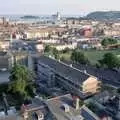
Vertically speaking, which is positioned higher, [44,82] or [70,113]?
[70,113]

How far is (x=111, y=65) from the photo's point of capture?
27500 millimetres

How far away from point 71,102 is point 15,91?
7272mm

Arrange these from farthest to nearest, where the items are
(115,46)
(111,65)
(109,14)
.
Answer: (109,14) → (115,46) → (111,65)

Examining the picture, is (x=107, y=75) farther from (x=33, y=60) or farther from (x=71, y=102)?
(x=71, y=102)

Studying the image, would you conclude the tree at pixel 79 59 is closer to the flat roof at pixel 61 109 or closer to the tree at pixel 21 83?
the tree at pixel 21 83

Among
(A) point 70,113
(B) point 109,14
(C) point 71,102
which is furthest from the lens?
(B) point 109,14

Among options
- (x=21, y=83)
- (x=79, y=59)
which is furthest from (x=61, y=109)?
(x=79, y=59)

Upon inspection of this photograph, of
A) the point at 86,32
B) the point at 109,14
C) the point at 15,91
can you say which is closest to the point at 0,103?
the point at 15,91

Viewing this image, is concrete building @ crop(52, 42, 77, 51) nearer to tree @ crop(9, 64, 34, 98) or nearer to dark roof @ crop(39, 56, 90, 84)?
dark roof @ crop(39, 56, 90, 84)

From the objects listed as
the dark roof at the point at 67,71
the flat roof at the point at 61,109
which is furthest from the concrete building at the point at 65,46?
the flat roof at the point at 61,109

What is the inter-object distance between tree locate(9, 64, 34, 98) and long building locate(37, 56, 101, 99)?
8.97ft

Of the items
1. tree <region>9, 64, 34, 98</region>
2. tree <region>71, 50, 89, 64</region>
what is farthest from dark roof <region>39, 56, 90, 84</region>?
tree <region>71, 50, 89, 64</region>

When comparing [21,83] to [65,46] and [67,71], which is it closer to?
[67,71]

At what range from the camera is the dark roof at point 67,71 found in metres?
21.1
